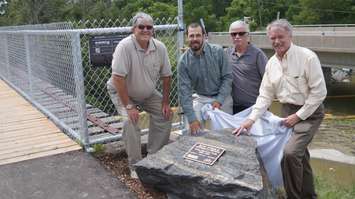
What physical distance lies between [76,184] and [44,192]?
313 millimetres

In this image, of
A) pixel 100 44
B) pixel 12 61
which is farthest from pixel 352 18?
pixel 100 44

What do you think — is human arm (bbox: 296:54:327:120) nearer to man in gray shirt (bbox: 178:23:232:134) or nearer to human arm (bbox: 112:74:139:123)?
man in gray shirt (bbox: 178:23:232:134)

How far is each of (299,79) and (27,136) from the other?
387cm

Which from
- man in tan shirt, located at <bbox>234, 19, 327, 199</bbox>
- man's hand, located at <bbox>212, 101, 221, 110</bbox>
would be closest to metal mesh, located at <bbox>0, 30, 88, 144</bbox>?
man's hand, located at <bbox>212, 101, 221, 110</bbox>

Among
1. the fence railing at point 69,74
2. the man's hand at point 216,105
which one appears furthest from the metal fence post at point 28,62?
the man's hand at point 216,105

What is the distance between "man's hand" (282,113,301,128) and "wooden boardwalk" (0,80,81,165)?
8.44 ft

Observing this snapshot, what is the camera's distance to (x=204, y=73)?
4.75m

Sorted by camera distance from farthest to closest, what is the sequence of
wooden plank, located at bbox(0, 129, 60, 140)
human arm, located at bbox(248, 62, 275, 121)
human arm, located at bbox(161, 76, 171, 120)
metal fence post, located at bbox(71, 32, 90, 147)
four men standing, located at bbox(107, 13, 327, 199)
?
wooden plank, located at bbox(0, 129, 60, 140) < metal fence post, located at bbox(71, 32, 90, 147) < human arm, located at bbox(161, 76, 171, 120) < human arm, located at bbox(248, 62, 275, 121) < four men standing, located at bbox(107, 13, 327, 199)

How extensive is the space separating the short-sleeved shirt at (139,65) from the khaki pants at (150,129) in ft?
0.45

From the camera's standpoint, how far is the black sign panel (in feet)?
17.2

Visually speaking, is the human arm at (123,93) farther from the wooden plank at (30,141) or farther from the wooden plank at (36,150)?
the wooden plank at (30,141)

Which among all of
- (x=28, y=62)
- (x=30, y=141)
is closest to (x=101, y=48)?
(x=30, y=141)

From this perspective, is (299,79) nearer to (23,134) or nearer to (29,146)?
(29,146)

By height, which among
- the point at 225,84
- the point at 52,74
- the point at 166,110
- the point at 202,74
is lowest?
the point at 166,110
